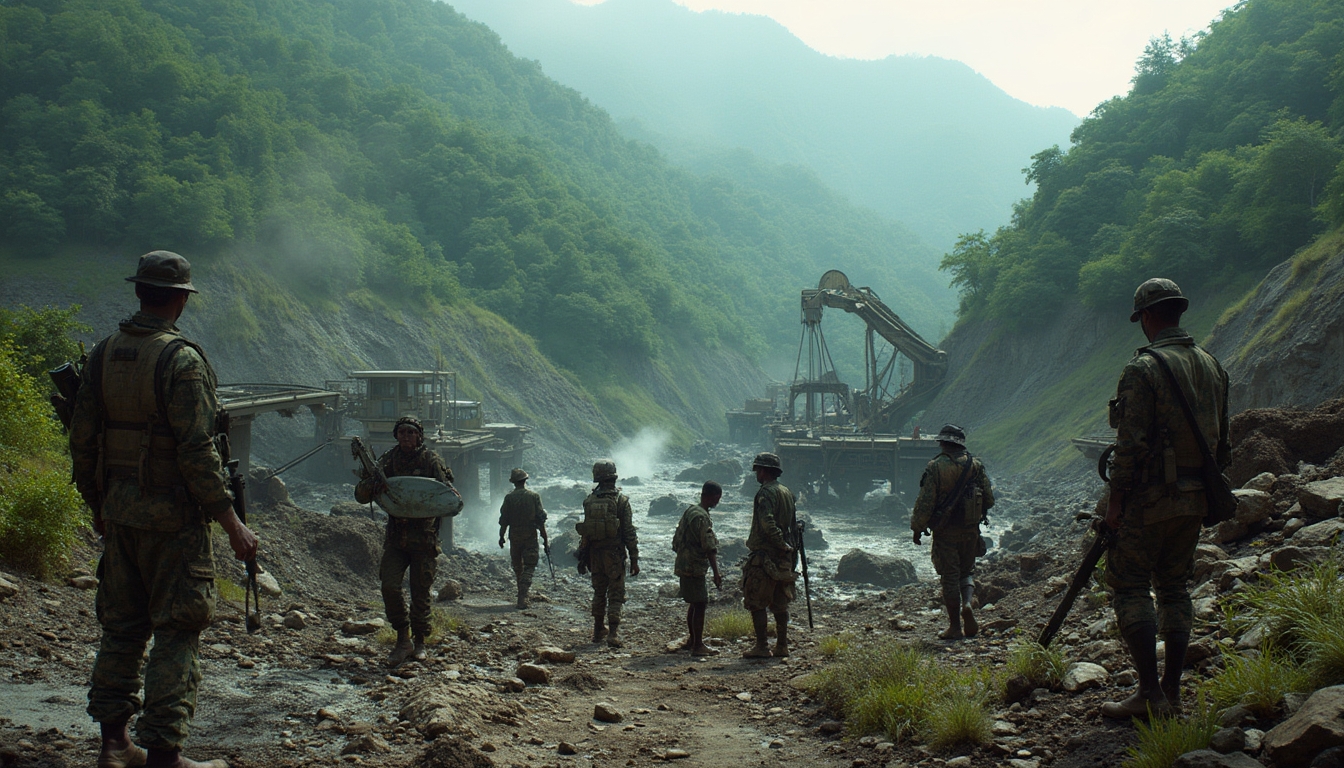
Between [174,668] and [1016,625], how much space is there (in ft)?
24.2

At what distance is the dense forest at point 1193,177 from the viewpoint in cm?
3141

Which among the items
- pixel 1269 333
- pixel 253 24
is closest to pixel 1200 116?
pixel 1269 333

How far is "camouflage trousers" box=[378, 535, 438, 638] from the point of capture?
6945 mm

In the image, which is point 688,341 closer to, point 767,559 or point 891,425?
point 891,425

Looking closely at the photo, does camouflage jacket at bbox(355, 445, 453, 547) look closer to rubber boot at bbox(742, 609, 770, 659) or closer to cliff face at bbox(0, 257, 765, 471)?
rubber boot at bbox(742, 609, 770, 659)

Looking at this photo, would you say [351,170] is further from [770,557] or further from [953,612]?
[953,612]

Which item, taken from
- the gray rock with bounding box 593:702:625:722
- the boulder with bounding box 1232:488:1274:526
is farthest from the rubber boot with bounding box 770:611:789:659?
the boulder with bounding box 1232:488:1274:526

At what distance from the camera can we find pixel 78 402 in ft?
12.8

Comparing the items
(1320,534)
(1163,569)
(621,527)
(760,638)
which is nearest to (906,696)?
(1163,569)

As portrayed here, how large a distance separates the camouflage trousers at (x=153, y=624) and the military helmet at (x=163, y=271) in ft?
3.68

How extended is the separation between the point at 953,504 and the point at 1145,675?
3985 millimetres

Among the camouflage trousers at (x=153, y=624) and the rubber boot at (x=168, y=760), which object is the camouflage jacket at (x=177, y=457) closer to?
the camouflage trousers at (x=153, y=624)

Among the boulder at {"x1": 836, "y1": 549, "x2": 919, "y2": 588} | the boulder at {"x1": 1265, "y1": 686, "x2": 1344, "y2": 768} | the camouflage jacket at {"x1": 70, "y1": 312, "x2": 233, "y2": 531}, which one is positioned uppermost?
the camouflage jacket at {"x1": 70, "y1": 312, "x2": 233, "y2": 531}

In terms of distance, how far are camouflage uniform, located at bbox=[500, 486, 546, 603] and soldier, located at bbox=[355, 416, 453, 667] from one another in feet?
18.3
